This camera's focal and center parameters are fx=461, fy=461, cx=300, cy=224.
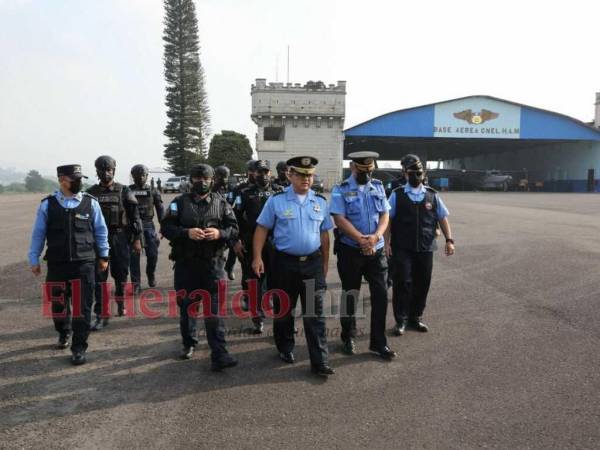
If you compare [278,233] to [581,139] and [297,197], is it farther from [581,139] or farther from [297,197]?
[581,139]

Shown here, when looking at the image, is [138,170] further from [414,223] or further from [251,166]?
[414,223]

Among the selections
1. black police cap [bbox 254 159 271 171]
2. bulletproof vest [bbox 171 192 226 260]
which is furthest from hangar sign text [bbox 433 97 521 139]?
bulletproof vest [bbox 171 192 226 260]

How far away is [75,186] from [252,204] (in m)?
1.92

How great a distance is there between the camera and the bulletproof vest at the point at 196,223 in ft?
13.2

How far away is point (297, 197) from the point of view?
404cm

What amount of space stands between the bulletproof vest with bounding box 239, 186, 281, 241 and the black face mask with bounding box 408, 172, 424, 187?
160 centimetres

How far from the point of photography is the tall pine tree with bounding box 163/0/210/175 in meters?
47.0

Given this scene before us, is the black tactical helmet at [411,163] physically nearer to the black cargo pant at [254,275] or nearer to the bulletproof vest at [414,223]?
the bulletproof vest at [414,223]

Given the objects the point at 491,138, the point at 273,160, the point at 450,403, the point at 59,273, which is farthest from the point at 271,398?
the point at 491,138

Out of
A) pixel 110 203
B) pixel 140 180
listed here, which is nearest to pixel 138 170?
pixel 140 180

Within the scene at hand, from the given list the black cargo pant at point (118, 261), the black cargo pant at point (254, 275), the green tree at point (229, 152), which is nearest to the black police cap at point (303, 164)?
the black cargo pant at point (254, 275)

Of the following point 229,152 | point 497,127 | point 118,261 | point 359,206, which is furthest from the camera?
point 229,152

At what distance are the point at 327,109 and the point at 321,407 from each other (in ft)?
138

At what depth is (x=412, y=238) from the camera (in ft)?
16.1
